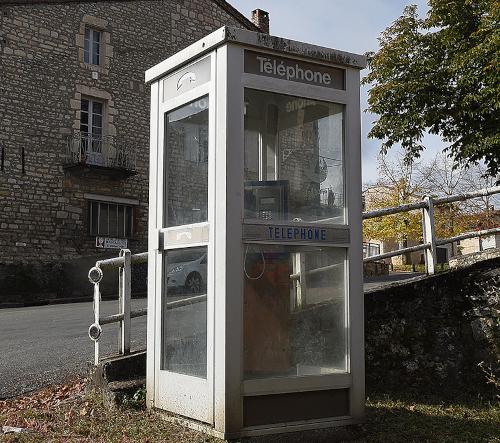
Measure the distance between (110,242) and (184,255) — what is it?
55.3 ft

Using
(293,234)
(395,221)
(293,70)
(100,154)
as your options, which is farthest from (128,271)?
(395,221)

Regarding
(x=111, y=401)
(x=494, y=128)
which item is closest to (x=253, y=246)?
(x=111, y=401)

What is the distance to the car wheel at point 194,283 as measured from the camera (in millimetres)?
4786

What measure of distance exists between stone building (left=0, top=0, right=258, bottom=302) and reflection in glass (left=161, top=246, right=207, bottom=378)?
602 inches

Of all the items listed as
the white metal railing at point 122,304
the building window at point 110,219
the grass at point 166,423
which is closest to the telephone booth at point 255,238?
the grass at point 166,423

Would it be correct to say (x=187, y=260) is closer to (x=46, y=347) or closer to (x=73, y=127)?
(x=46, y=347)

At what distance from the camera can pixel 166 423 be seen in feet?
15.9

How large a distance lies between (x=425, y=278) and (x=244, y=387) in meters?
2.98

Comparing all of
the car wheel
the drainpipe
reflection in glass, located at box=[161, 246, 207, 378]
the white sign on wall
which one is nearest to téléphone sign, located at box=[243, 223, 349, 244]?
reflection in glass, located at box=[161, 246, 207, 378]

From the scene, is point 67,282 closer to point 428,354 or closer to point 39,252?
point 39,252

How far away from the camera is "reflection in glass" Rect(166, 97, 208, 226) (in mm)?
4844

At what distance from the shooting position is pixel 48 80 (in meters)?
20.5

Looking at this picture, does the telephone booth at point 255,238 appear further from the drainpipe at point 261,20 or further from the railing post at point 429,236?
the drainpipe at point 261,20

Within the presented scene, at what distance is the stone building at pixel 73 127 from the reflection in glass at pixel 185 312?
50.2ft
